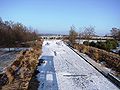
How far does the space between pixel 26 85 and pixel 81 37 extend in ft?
181

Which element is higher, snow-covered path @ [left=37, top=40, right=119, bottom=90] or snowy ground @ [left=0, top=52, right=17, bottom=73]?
snow-covered path @ [left=37, top=40, right=119, bottom=90]

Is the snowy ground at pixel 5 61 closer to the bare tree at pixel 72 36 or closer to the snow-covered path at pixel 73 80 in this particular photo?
the snow-covered path at pixel 73 80

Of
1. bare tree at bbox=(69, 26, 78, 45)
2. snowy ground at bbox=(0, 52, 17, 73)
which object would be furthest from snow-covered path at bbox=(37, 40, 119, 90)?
bare tree at bbox=(69, 26, 78, 45)

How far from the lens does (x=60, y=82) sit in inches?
511

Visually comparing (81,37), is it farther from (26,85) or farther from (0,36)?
(26,85)

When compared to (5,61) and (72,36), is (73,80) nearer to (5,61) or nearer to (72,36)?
(5,61)

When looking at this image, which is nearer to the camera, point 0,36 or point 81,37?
point 0,36

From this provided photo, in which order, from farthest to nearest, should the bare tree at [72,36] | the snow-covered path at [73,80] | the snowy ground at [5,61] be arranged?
the bare tree at [72,36] < the snowy ground at [5,61] < the snow-covered path at [73,80]

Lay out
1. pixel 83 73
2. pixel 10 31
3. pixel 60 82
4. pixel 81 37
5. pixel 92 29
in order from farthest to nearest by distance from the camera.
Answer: pixel 81 37, pixel 92 29, pixel 10 31, pixel 83 73, pixel 60 82

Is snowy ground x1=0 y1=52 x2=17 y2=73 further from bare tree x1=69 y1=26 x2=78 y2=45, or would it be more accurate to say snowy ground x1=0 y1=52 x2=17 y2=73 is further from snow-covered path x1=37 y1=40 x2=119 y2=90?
bare tree x1=69 y1=26 x2=78 y2=45

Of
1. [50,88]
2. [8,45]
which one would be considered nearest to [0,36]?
[8,45]

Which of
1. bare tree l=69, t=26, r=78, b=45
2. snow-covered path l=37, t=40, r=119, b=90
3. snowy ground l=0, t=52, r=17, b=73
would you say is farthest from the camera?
bare tree l=69, t=26, r=78, b=45

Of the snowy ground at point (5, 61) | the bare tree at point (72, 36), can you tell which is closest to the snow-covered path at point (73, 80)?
the snowy ground at point (5, 61)

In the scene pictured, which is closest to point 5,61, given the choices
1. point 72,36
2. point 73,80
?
point 73,80
